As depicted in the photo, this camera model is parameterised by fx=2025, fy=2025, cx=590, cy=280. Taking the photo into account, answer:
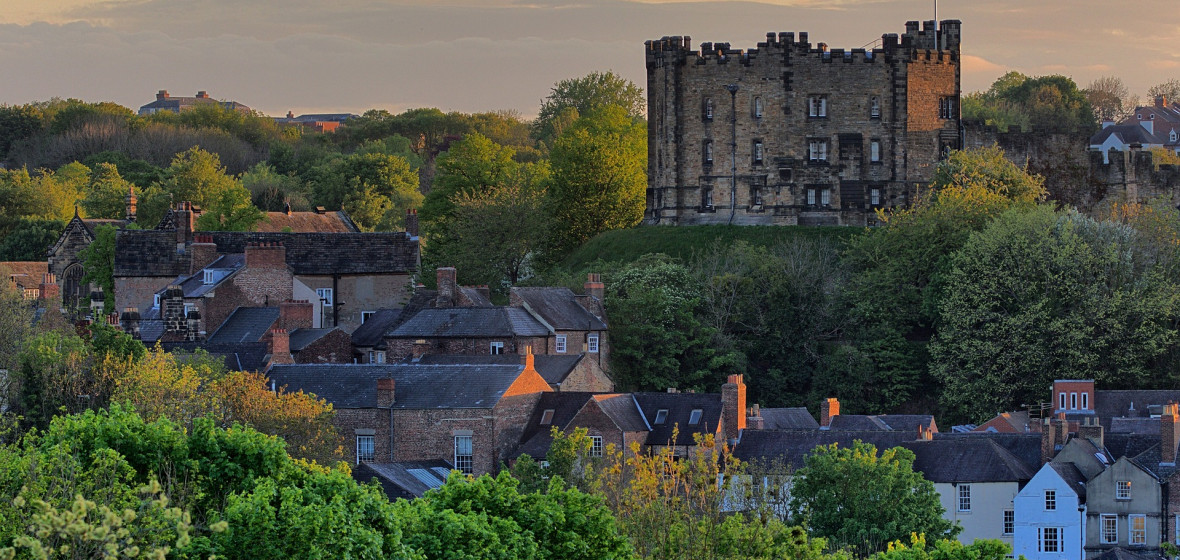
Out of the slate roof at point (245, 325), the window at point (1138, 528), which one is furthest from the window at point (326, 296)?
the window at point (1138, 528)

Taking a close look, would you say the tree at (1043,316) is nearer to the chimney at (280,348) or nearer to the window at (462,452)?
the window at (462,452)

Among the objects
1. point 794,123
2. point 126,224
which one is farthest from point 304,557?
point 126,224

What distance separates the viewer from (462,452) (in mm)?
51844

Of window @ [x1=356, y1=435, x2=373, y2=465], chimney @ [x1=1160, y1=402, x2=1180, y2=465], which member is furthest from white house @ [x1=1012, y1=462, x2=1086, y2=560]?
window @ [x1=356, y1=435, x2=373, y2=465]

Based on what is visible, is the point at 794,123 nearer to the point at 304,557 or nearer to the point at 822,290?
the point at 822,290

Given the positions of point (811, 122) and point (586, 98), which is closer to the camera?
point (811, 122)

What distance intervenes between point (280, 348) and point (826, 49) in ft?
90.1

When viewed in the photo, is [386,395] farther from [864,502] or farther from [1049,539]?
[1049,539]

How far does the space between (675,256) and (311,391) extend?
22.6 meters

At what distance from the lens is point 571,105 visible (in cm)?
13050

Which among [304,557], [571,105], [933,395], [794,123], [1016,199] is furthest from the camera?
[571,105]

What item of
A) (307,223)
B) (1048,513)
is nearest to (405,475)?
(1048,513)

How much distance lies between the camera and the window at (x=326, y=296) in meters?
71.9

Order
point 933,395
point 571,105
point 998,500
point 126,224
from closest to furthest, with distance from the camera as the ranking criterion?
point 998,500, point 933,395, point 126,224, point 571,105
